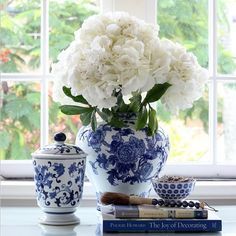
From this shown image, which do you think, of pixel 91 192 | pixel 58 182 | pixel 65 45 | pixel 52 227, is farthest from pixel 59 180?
pixel 65 45

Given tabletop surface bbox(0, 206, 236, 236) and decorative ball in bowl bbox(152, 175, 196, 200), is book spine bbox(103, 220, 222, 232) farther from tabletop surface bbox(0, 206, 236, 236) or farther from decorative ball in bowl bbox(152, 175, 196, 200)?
decorative ball in bowl bbox(152, 175, 196, 200)

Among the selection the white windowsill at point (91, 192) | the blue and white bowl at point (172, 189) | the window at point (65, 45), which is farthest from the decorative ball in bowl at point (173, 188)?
the window at point (65, 45)

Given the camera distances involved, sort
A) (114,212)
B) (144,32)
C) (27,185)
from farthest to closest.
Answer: (27,185) < (144,32) < (114,212)

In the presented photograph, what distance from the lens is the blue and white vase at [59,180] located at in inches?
54.9

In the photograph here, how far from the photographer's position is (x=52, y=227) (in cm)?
139

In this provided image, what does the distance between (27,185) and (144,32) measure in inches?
28.3

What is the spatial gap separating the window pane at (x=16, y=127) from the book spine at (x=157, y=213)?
2.62 feet

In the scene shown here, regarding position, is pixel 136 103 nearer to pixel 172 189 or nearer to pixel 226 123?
pixel 172 189

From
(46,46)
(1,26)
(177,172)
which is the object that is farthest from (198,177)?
(1,26)

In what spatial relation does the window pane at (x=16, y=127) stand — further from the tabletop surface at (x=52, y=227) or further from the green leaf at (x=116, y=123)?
the green leaf at (x=116, y=123)

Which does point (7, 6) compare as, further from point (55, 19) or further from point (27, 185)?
point (27, 185)

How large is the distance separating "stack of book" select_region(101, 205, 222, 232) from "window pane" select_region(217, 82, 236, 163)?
775mm

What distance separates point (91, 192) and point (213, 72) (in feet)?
2.10

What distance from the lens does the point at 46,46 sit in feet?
6.57
